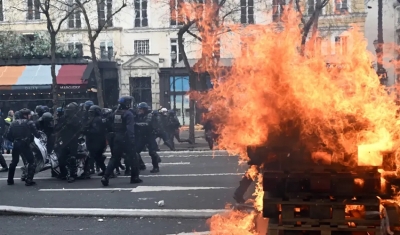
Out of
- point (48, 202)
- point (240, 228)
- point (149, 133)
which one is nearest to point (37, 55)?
point (149, 133)

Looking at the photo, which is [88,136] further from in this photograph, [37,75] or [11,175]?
[37,75]

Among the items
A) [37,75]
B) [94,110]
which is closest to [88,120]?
[94,110]

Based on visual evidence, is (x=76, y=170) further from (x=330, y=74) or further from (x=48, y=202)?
(x=330, y=74)

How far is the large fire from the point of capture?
4.03 meters

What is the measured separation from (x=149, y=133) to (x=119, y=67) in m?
22.2

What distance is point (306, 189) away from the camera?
3852 millimetres

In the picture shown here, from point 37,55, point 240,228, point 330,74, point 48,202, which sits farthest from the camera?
point 37,55

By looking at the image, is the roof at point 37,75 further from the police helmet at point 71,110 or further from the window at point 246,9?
the police helmet at point 71,110

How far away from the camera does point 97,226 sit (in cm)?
743

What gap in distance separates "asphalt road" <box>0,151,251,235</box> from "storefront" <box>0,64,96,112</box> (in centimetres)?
1707

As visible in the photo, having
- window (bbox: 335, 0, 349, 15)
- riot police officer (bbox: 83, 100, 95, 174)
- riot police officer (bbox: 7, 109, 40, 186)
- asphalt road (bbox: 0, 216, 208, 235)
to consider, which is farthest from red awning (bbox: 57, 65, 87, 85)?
asphalt road (bbox: 0, 216, 208, 235)

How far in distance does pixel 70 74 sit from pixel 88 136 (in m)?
19.5

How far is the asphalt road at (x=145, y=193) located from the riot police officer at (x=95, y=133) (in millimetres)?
699

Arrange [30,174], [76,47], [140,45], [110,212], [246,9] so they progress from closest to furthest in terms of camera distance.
Answer: 1. [110,212]
2. [30,174]
3. [246,9]
4. [76,47]
5. [140,45]
